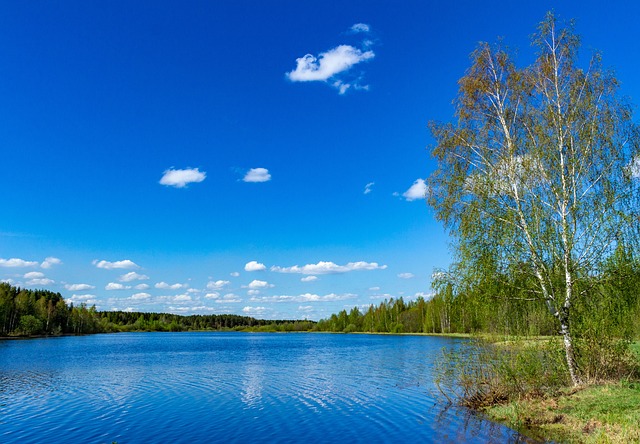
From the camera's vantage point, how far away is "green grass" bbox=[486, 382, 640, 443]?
13.2 metres

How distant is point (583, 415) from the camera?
15062 millimetres

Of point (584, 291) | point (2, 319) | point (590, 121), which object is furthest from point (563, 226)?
point (2, 319)

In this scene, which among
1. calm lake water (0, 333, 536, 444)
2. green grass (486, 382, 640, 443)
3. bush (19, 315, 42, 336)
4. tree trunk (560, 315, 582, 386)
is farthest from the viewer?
bush (19, 315, 42, 336)

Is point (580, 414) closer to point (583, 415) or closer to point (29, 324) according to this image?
point (583, 415)

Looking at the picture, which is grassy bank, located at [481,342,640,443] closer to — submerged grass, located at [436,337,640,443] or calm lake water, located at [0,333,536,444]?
submerged grass, located at [436,337,640,443]

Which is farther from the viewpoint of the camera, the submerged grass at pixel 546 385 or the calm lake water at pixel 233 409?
the calm lake water at pixel 233 409

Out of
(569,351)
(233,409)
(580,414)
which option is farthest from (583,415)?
(233,409)

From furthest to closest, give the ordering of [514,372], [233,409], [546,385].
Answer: [233,409] → [546,385] → [514,372]

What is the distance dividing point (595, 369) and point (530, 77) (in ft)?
46.3

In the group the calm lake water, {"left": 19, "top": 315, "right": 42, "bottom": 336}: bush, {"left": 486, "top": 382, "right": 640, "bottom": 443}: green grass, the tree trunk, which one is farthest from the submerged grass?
{"left": 19, "top": 315, "right": 42, "bottom": 336}: bush

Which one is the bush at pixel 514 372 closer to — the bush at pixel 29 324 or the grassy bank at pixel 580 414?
the grassy bank at pixel 580 414

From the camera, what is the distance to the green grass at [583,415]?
13.2 meters

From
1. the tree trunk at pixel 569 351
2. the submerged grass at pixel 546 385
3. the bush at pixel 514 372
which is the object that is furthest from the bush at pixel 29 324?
the tree trunk at pixel 569 351

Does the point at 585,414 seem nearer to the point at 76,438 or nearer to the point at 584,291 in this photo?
the point at 584,291
